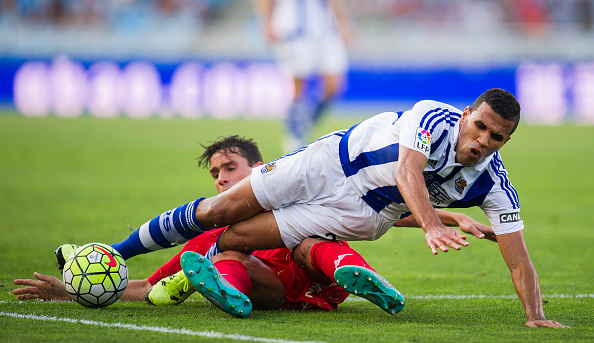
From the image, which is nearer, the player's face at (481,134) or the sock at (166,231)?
the player's face at (481,134)

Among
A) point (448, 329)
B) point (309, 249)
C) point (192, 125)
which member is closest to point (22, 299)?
point (309, 249)

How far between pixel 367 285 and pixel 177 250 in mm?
3695

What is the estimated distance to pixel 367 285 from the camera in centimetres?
410

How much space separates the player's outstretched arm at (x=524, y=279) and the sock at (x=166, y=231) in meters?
1.92

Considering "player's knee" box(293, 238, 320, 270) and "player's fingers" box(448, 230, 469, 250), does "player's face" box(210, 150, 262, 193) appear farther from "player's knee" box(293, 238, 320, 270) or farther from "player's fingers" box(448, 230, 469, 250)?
"player's fingers" box(448, 230, 469, 250)

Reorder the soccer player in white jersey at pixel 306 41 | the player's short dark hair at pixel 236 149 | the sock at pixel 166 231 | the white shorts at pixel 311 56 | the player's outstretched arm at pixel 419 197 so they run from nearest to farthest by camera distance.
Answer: the player's outstretched arm at pixel 419 197
the sock at pixel 166 231
the player's short dark hair at pixel 236 149
the soccer player in white jersey at pixel 306 41
the white shorts at pixel 311 56

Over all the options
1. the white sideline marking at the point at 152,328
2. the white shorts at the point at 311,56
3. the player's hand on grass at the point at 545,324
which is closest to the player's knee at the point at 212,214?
the white sideline marking at the point at 152,328

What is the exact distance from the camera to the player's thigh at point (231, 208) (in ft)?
15.7

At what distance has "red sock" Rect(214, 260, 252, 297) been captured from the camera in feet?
14.6

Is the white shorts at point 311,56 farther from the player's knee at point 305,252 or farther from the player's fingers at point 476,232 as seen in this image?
the player's fingers at point 476,232

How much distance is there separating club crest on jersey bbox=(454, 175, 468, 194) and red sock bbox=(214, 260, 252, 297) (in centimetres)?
138

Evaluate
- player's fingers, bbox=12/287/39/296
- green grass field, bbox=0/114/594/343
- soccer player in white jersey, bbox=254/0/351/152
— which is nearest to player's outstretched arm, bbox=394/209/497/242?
green grass field, bbox=0/114/594/343

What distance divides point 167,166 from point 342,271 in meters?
10.3

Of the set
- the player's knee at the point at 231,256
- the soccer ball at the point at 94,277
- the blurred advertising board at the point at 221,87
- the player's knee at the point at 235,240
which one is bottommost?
the soccer ball at the point at 94,277
